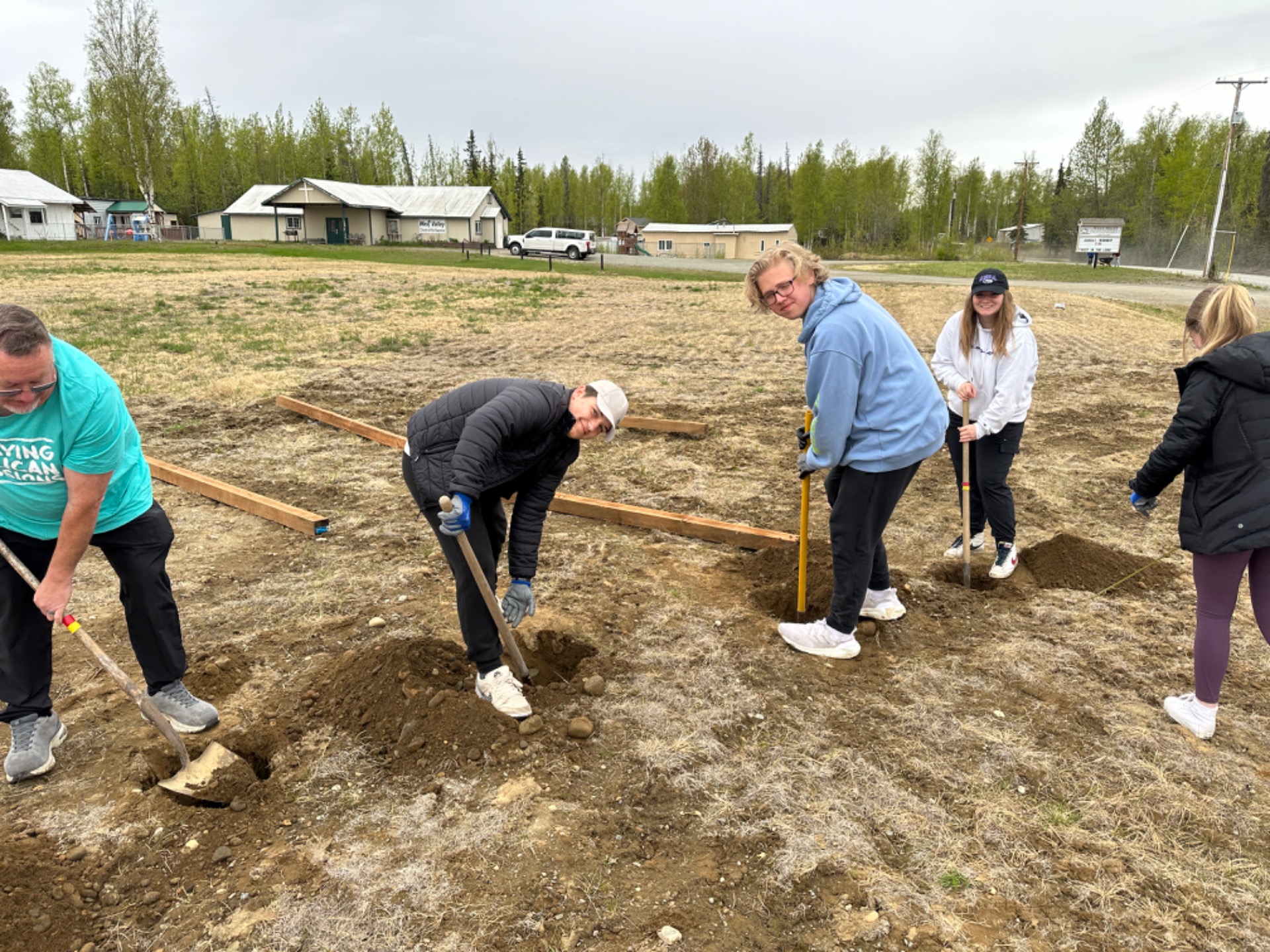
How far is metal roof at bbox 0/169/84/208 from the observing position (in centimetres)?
5306

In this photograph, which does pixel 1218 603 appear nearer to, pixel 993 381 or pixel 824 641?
pixel 824 641

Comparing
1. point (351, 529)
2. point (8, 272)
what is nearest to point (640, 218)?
point (8, 272)

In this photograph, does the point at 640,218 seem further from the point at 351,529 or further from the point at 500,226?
the point at 351,529

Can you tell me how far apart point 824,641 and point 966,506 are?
1629 mm

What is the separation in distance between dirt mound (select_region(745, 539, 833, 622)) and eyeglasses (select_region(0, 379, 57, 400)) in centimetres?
367

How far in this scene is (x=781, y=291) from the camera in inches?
141

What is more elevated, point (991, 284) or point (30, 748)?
point (991, 284)

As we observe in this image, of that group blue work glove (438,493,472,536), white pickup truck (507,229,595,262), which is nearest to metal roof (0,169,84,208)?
white pickup truck (507,229,595,262)

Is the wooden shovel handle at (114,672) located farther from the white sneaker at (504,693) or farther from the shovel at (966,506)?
the shovel at (966,506)

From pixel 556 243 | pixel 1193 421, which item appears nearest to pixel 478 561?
pixel 1193 421

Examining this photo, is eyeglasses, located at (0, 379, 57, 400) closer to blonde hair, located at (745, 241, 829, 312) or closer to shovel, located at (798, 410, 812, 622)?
blonde hair, located at (745, 241, 829, 312)

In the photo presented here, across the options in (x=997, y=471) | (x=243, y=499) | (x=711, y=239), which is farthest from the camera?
(x=711, y=239)

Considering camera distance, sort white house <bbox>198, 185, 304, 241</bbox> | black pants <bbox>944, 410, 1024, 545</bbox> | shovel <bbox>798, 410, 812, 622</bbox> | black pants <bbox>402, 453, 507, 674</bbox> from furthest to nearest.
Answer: white house <bbox>198, 185, 304, 241</bbox>
black pants <bbox>944, 410, 1024, 545</bbox>
shovel <bbox>798, 410, 812, 622</bbox>
black pants <bbox>402, 453, 507, 674</bbox>

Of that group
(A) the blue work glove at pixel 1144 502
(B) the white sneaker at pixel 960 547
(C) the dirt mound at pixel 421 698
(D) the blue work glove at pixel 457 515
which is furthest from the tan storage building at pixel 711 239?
(D) the blue work glove at pixel 457 515
